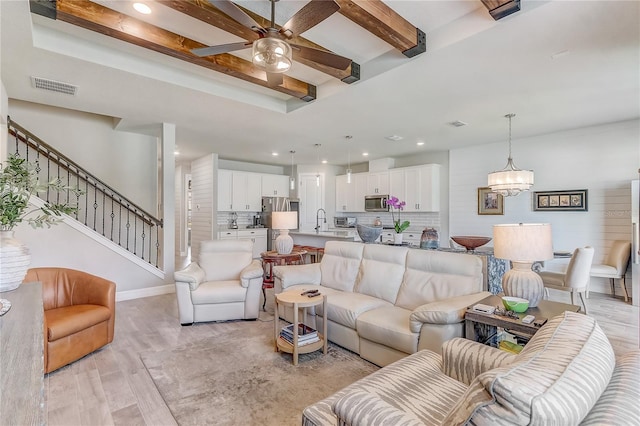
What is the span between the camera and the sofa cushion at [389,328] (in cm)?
237

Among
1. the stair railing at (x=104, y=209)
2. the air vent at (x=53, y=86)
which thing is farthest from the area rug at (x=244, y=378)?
the air vent at (x=53, y=86)

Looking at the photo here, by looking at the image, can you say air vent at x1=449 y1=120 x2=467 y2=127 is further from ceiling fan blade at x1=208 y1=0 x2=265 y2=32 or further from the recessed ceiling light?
the recessed ceiling light

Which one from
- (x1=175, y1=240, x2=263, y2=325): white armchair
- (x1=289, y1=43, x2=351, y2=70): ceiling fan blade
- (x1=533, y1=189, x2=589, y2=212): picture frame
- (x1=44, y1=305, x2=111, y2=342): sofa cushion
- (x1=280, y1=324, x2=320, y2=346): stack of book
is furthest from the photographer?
(x1=533, y1=189, x2=589, y2=212): picture frame

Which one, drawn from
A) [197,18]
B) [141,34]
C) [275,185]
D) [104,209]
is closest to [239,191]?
[275,185]

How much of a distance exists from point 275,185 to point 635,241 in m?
7.07

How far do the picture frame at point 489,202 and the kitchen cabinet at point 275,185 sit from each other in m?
4.82

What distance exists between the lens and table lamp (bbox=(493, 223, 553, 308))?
2072 mm

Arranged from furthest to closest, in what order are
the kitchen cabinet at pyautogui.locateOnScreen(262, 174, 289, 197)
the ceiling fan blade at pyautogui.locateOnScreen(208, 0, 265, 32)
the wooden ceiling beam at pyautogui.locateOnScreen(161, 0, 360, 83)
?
the kitchen cabinet at pyautogui.locateOnScreen(262, 174, 289, 197) < the wooden ceiling beam at pyautogui.locateOnScreen(161, 0, 360, 83) < the ceiling fan blade at pyautogui.locateOnScreen(208, 0, 265, 32)

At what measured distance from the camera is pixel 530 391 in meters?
0.81

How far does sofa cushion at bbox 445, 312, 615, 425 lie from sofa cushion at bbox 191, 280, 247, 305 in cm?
303

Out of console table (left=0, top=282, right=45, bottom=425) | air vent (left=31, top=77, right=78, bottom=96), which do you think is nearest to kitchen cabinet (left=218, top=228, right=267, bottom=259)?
air vent (left=31, top=77, right=78, bottom=96)

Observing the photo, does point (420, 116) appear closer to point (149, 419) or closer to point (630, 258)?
point (630, 258)

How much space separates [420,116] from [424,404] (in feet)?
12.8

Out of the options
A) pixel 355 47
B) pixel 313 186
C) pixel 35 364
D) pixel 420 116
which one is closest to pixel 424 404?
pixel 35 364
